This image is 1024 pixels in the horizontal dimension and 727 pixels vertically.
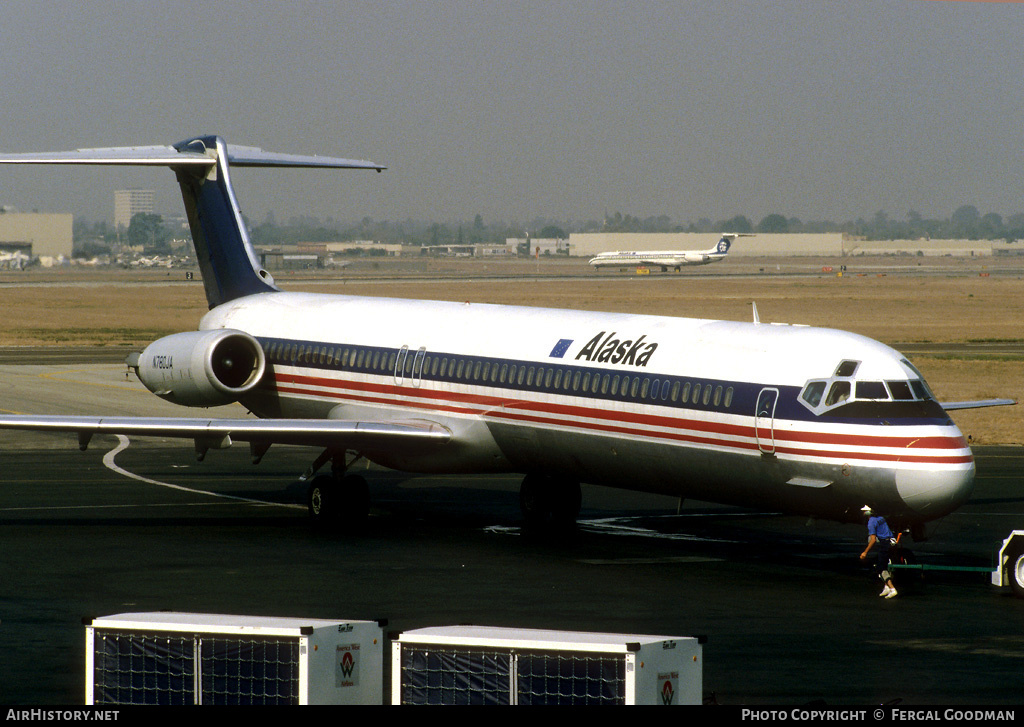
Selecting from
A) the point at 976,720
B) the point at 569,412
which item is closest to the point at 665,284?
the point at 569,412

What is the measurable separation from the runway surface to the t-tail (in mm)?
4310

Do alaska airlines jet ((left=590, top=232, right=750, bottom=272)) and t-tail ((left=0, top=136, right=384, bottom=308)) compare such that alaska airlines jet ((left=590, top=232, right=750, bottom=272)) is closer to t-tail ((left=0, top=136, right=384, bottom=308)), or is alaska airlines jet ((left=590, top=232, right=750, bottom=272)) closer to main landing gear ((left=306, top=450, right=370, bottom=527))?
t-tail ((left=0, top=136, right=384, bottom=308))

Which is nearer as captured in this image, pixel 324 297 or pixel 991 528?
pixel 991 528

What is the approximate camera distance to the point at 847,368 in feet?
66.0

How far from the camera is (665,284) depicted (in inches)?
5266

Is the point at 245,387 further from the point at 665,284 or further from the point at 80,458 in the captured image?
the point at 665,284

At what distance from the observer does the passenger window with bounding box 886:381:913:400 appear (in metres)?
19.9

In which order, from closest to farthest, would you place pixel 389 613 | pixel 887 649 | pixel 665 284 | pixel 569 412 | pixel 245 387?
pixel 887 649
pixel 389 613
pixel 569 412
pixel 245 387
pixel 665 284

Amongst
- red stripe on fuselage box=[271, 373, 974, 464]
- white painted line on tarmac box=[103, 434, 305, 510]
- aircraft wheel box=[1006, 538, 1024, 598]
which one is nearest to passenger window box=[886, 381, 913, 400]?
red stripe on fuselage box=[271, 373, 974, 464]

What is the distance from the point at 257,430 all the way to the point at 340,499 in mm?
2455

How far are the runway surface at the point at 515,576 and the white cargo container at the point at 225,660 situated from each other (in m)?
2.62

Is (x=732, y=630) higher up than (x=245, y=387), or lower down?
lower down

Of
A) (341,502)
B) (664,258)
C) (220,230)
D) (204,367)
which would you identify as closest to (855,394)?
(341,502)

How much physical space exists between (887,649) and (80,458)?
2412cm
